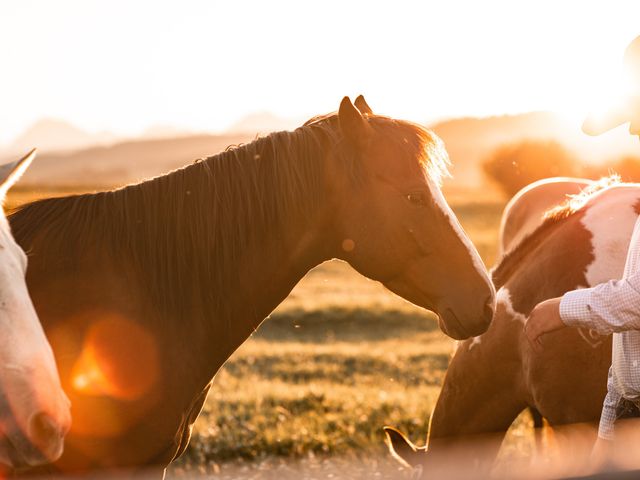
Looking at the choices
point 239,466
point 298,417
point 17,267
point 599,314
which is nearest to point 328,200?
point 599,314

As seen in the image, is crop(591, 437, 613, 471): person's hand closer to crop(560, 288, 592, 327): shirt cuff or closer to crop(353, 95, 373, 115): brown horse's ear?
crop(560, 288, 592, 327): shirt cuff

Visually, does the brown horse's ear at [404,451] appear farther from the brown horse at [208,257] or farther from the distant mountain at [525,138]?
the distant mountain at [525,138]

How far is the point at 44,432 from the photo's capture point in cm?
226

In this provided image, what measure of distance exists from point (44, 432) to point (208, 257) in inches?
56.1

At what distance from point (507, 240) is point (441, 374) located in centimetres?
603

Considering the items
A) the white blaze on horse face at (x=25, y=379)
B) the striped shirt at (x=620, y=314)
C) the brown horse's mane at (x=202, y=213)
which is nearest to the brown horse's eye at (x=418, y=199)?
the brown horse's mane at (x=202, y=213)

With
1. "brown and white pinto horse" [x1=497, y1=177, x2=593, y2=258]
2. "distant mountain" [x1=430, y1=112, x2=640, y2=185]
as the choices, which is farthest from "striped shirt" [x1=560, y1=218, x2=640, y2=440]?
"brown and white pinto horse" [x1=497, y1=177, x2=593, y2=258]

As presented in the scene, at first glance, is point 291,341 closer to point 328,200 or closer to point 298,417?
point 298,417

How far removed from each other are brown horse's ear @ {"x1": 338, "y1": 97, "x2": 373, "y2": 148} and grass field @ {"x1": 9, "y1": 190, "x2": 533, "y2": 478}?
165cm

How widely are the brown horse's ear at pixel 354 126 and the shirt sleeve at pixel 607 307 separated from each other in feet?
4.07

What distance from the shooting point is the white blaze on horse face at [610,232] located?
4288mm

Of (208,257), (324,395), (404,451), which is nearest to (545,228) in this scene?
(404,451)

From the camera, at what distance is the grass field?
7.21 metres

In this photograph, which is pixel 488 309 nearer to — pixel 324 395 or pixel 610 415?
pixel 610 415
